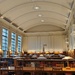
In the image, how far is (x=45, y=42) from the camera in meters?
26.7

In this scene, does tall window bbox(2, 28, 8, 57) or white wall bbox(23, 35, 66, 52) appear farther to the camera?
white wall bbox(23, 35, 66, 52)

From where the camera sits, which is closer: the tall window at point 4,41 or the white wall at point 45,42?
the tall window at point 4,41

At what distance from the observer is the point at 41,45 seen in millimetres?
26797

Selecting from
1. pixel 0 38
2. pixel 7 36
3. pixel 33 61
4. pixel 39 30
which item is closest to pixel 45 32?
pixel 39 30

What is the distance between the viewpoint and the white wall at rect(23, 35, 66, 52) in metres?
26.3

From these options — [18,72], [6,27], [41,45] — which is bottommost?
[18,72]

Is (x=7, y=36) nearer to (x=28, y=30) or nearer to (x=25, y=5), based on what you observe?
(x=25, y=5)

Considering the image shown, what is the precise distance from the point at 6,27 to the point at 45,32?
28.2 ft

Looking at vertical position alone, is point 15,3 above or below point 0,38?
above

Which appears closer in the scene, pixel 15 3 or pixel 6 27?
pixel 15 3

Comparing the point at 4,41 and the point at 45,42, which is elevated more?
A: the point at 45,42

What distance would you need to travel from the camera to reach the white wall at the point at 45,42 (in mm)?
26266

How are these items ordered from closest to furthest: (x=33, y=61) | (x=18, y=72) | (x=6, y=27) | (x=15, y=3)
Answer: (x=18, y=72) < (x=33, y=61) < (x=15, y=3) < (x=6, y=27)

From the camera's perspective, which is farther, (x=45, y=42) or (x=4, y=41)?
(x=45, y=42)
